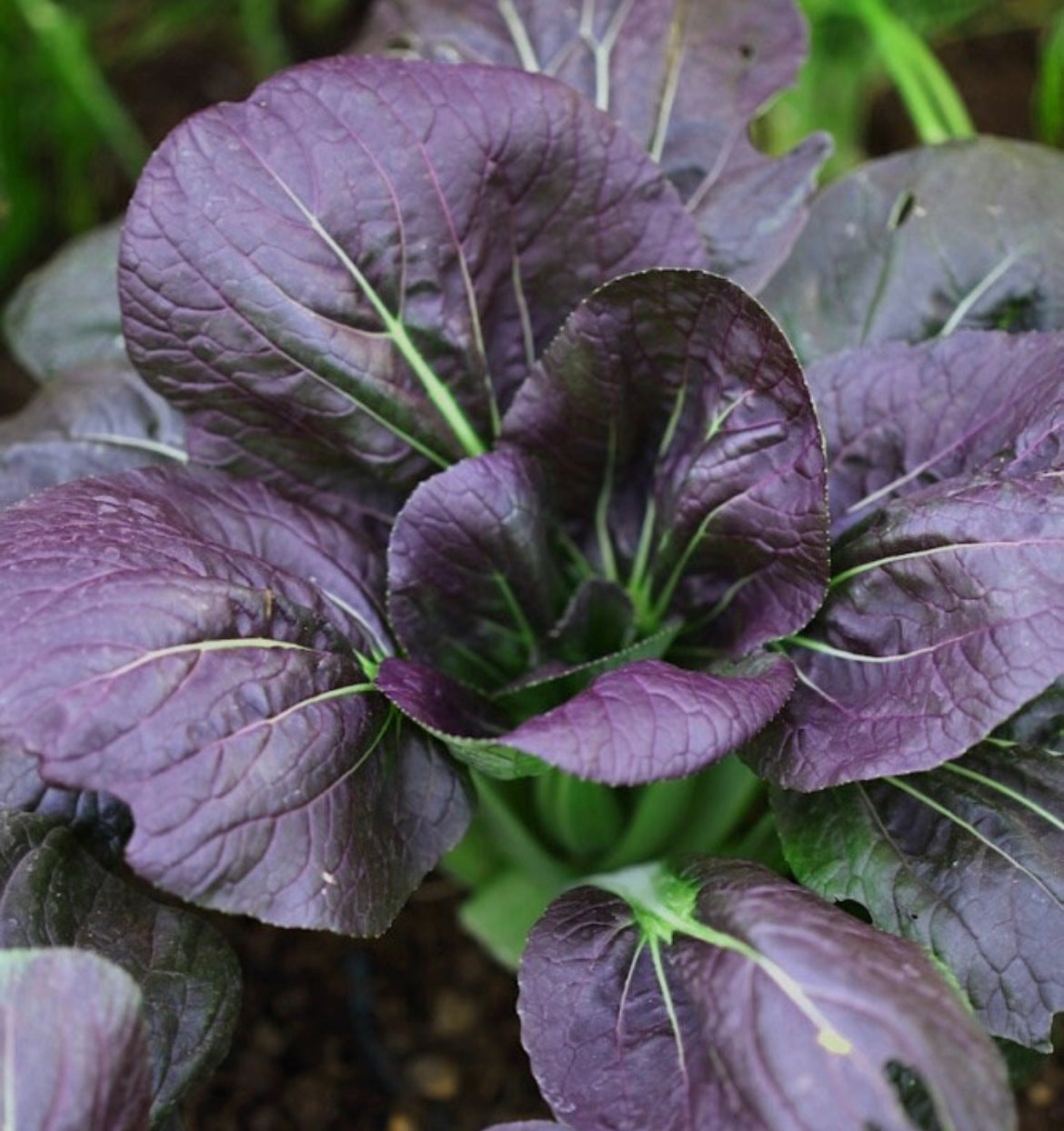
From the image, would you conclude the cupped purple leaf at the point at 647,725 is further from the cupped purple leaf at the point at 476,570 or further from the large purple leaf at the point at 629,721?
the cupped purple leaf at the point at 476,570

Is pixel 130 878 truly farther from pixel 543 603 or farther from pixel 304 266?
pixel 304 266

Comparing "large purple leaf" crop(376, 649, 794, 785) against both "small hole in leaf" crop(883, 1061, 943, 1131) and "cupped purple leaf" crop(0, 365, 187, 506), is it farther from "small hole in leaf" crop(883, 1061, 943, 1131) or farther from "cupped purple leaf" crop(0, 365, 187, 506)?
"cupped purple leaf" crop(0, 365, 187, 506)

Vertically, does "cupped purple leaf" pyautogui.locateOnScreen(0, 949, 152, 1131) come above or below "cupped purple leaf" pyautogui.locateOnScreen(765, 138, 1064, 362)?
above

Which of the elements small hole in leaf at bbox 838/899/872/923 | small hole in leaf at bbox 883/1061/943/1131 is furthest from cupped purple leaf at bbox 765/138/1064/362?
small hole in leaf at bbox 883/1061/943/1131

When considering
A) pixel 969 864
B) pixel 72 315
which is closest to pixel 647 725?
pixel 969 864

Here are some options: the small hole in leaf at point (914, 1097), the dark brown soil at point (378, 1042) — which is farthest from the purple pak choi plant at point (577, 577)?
the dark brown soil at point (378, 1042)

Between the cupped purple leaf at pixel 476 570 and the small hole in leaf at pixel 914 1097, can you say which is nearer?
the small hole in leaf at pixel 914 1097

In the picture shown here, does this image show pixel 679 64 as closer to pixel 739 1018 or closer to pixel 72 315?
pixel 72 315
